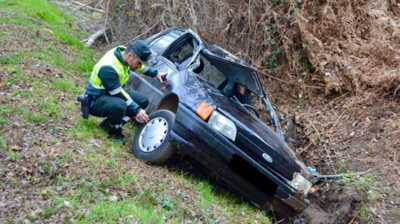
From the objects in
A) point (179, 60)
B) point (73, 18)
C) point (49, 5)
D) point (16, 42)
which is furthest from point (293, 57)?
point (49, 5)

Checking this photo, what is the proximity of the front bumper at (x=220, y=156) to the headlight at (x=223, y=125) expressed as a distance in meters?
0.06

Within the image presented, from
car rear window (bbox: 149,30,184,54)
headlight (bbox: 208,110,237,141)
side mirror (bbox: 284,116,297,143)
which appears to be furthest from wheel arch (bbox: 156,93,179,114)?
side mirror (bbox: 284,116,297,143)

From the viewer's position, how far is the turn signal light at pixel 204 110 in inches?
183

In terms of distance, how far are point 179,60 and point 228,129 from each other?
2.03 m

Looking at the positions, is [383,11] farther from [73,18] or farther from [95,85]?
[73,18]

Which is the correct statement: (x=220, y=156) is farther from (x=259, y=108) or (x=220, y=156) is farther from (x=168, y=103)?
(x=259, y=108)

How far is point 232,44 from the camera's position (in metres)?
9.50

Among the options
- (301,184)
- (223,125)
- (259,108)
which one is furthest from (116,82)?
(259,108)

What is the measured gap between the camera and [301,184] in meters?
4.69

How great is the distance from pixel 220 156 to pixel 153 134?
1004mm

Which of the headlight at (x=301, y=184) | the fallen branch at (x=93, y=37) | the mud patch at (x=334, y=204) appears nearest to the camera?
the headlight at (x=301, y=184)

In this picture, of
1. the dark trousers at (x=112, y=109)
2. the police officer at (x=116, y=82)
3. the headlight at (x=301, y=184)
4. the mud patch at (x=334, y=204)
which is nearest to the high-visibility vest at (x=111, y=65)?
the police officer at (x=116, y=82)

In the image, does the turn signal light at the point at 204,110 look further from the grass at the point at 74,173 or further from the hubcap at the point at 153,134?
the grass at the point at 74,173

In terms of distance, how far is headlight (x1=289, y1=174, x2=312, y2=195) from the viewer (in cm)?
463
